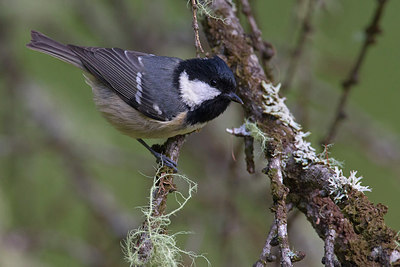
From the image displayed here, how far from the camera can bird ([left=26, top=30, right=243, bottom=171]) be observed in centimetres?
231

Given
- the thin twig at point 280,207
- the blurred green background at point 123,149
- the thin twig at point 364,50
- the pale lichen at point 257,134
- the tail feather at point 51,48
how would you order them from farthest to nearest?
the blurred green background at point 123,149
the tail feather at point 51,48
the thin twig at point 364,50
the pale lichen at point 257,134
the thin twig at point 280,207

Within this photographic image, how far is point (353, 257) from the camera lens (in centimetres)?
140

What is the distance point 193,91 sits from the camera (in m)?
2.42

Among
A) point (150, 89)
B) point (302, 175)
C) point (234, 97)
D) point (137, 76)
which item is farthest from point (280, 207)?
point (137, 76)

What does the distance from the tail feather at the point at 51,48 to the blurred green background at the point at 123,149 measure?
0.22 metres

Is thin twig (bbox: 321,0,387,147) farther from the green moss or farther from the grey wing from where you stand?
the green moss

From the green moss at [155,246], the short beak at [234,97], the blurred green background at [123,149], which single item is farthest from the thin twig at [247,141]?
the blurred green background at [123,149]

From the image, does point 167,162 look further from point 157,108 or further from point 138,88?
point 138,88

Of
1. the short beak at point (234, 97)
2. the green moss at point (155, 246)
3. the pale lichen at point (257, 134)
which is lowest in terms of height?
the green moss at point (155, 246)

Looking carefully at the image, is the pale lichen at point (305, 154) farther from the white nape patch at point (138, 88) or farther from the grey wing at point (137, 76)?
the white nape patch at point (138, 88)

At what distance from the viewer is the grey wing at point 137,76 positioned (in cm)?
243

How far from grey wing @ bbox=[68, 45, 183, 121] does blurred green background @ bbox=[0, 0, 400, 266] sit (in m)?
0.50

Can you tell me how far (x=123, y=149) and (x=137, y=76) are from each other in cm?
88

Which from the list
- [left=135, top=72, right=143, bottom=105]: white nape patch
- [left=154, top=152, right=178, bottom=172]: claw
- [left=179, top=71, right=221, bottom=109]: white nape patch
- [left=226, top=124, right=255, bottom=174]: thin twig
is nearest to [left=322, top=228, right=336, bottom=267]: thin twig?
[left=226, top=124, right=255, bottom=174]: thin twig
